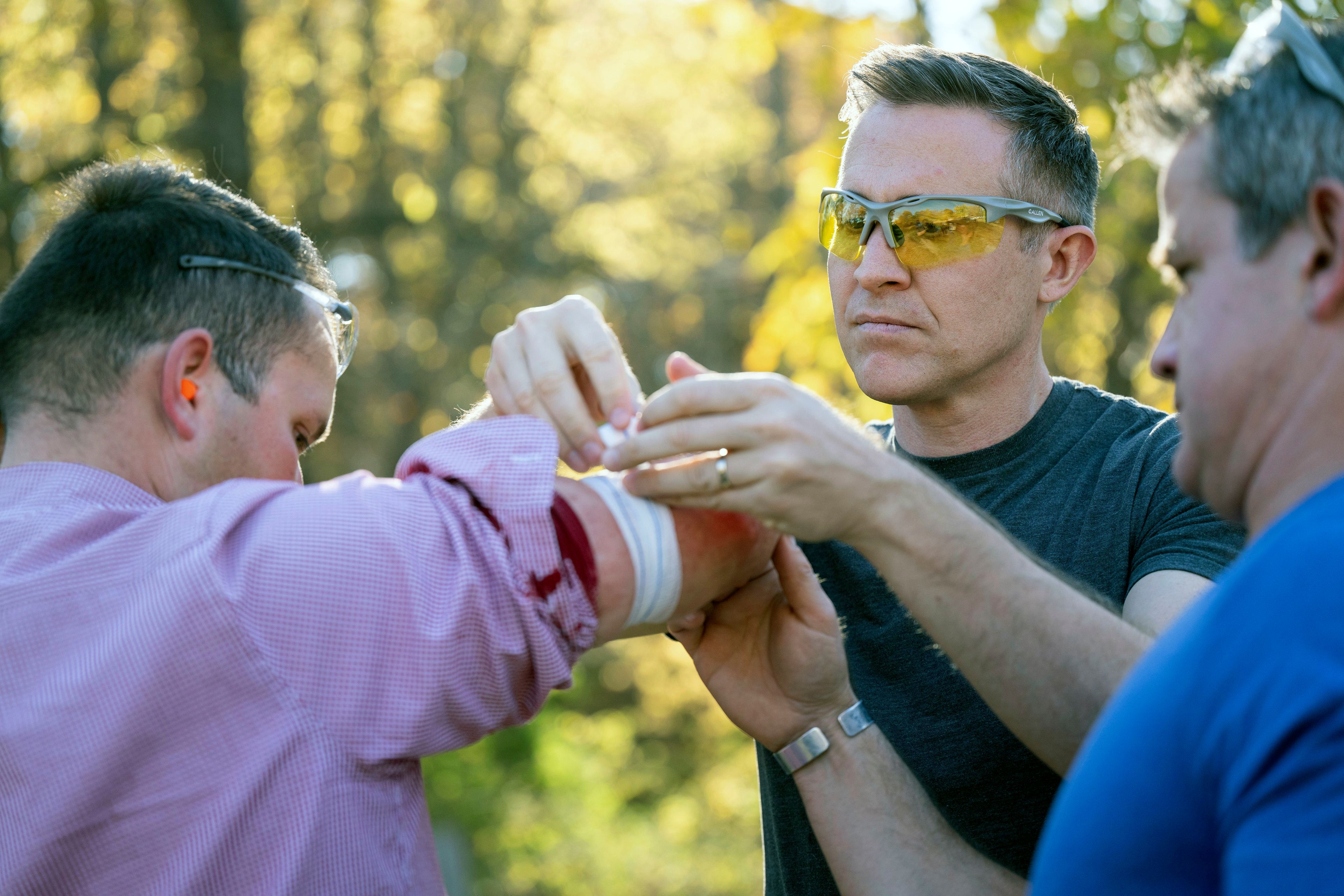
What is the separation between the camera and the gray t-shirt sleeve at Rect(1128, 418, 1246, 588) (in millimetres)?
2207

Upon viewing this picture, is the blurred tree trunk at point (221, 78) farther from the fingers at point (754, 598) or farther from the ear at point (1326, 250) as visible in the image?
the ear at point (1326, 250)

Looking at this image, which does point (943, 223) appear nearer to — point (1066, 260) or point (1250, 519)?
point (1066, 260)

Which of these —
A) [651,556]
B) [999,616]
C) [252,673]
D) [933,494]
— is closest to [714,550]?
[651,556]

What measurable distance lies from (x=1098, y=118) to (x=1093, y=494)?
2.78 metres

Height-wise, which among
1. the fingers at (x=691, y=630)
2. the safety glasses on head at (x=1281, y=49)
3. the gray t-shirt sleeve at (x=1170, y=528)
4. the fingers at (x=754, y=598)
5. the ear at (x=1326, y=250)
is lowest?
the fingers at (x=691, y=630)

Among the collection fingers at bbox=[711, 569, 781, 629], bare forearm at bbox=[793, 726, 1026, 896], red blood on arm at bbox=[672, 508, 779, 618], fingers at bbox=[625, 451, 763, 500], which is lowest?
bare forearm at bbox=[793, 726, 1026, 896]

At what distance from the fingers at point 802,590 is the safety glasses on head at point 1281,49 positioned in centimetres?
110

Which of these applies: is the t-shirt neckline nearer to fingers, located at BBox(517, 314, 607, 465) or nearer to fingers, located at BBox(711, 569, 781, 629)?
fingers, located at BBox(711, 569, 781, 629)

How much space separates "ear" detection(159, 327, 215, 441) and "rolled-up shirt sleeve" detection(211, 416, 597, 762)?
361 millimetres

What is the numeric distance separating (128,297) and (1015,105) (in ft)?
6.80

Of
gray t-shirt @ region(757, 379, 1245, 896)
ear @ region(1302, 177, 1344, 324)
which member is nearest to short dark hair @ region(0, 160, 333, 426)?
gray t-shirt @ region(757, 379, 1245, 896)

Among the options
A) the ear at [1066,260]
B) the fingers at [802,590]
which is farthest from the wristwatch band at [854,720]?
the ear at [1066,260]

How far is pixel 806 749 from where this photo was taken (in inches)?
88.8

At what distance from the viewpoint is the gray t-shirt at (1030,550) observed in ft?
7.78
